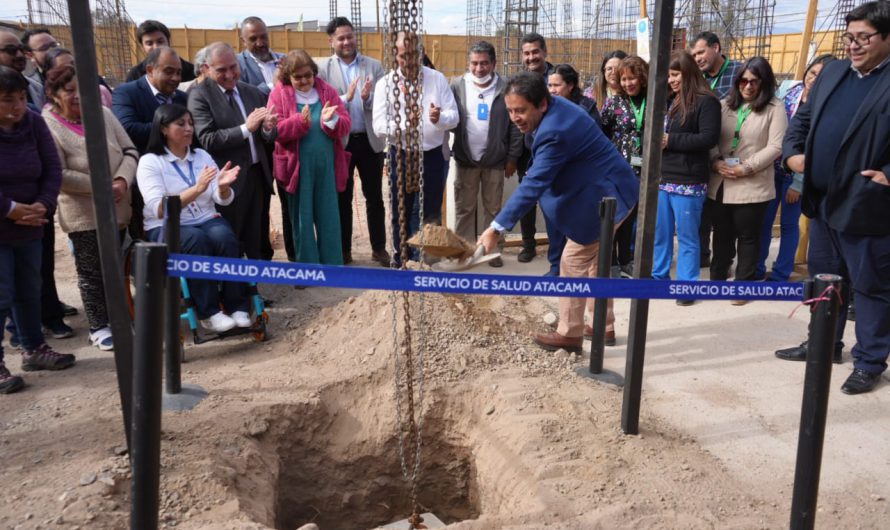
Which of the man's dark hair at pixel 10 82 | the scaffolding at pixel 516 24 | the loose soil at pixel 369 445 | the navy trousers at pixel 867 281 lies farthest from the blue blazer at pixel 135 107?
the scaffolding at pixel 516 24

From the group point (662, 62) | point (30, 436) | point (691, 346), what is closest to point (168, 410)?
point (30, 436)

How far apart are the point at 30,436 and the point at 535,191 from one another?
297cm

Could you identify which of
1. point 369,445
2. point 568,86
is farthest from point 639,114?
point 369,445

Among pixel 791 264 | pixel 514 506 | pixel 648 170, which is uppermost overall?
pixel 648 170

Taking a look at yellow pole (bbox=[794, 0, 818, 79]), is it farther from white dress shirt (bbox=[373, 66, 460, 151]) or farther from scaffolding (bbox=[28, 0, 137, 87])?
scaffolding (bbox=[28, 0, 137, 87])

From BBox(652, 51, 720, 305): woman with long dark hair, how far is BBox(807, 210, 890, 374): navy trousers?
4.57 feet

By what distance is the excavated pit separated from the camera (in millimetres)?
3855

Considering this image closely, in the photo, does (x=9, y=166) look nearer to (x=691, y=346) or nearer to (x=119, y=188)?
(x=119, y=188)

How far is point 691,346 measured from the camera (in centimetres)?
484

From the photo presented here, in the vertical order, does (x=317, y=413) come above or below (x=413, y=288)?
below

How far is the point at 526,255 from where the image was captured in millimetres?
6996

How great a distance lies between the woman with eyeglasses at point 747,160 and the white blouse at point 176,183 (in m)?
3.85

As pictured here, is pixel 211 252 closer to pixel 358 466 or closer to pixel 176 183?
pixel 176 183

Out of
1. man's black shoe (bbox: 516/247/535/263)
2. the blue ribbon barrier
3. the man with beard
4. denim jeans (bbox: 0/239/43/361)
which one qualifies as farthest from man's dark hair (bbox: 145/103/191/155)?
man's black shoe (bbox: 516/247/535/263)
